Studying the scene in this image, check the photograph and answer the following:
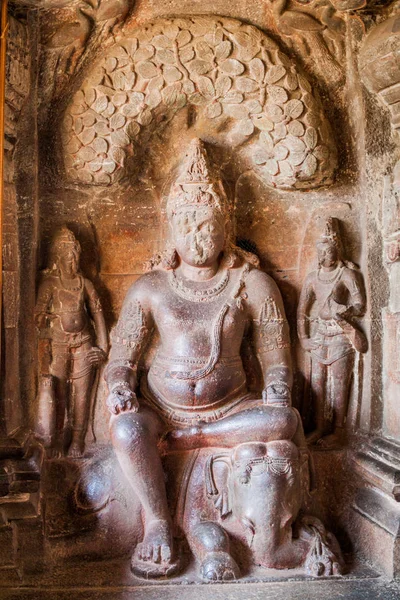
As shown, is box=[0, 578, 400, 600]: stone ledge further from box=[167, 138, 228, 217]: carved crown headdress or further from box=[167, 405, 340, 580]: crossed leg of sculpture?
box=[167, 138, 228, 217]: carved crown headdress

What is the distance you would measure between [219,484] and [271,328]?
0.96 m

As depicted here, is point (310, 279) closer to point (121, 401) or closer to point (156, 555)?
point (121, 401)

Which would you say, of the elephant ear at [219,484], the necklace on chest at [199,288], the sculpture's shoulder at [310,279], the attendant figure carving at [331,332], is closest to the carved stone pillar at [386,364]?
the attendant figure carving at [331,332]

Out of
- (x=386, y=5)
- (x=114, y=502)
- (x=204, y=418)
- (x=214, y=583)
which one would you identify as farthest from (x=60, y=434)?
(x=386, y=5)

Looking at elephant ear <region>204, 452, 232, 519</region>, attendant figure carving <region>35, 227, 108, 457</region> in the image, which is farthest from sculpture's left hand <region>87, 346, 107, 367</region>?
elephant ear <region>204, 452, 232, 519</region>

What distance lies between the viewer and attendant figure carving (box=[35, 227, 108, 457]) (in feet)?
14.5

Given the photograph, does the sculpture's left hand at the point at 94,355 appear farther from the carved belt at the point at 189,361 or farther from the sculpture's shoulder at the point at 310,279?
the sculpture's shoulder at the point at 310,279

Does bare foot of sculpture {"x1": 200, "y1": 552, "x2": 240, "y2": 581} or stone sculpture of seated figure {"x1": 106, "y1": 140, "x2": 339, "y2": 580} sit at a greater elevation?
stone sculpture of seated figure {"x1": 106, "y1": 140, "x2": 339, "y2": 580}

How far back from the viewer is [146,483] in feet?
12.6

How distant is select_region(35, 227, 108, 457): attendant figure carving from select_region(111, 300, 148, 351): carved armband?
0.86ft

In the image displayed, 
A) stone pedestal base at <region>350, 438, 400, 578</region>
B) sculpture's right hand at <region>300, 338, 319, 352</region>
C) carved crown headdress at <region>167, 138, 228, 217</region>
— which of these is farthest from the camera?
sculpture's right hand at <region>300, 338, 319, 352</region>

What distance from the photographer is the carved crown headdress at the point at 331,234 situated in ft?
14.6

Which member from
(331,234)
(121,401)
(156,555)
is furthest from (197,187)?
(156,555)

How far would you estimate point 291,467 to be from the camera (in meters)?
3.79
